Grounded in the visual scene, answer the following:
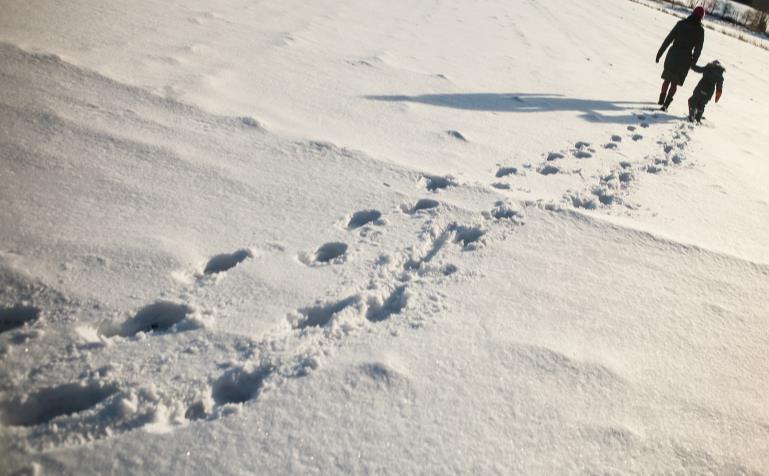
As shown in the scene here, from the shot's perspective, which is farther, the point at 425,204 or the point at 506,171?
the point at 506,171

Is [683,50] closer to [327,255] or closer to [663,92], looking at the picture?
[663,92]

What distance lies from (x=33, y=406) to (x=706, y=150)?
463cm

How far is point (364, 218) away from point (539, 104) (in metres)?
2.76

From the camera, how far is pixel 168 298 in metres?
1.56

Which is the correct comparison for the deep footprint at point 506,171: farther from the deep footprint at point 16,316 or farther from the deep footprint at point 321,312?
the deep footprint at point 16,316

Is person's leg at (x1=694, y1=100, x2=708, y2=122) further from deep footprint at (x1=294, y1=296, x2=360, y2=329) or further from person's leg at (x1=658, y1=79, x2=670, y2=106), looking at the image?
deep footprint at (x1=294, y1=296, x2=360, y2=329)

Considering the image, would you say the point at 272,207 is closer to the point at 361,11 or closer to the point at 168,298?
the point at 168,298

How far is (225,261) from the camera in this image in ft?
5.87

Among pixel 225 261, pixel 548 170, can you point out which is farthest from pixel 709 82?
pixel 225 261

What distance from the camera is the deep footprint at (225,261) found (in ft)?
5.77

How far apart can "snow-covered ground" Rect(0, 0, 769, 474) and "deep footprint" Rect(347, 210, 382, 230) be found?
0.01m

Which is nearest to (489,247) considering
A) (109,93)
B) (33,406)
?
(33,406)

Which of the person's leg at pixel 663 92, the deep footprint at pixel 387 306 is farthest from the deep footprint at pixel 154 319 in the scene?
the person's leg at pixel 663 92

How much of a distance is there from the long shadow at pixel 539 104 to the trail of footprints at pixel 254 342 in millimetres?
1816
